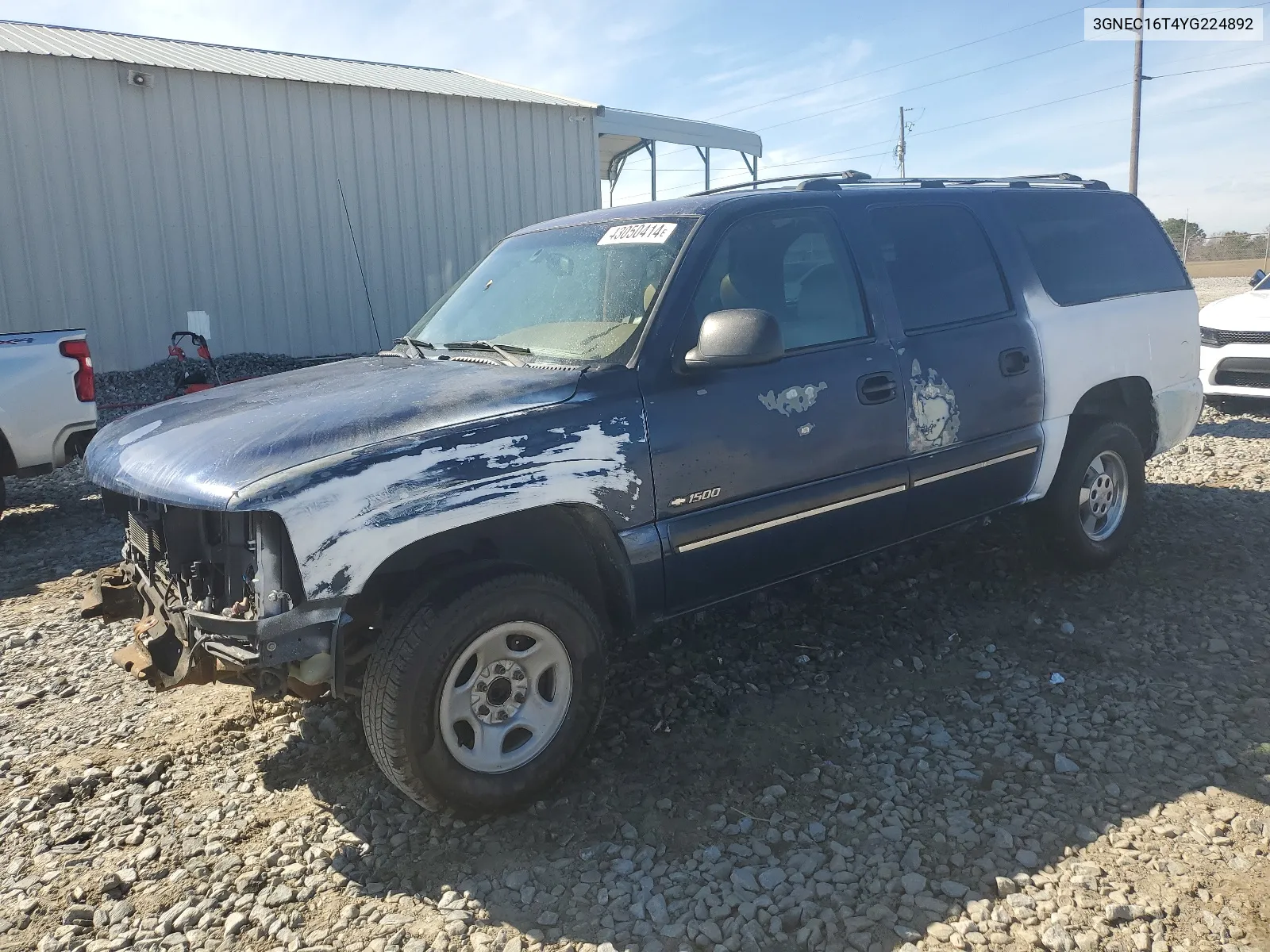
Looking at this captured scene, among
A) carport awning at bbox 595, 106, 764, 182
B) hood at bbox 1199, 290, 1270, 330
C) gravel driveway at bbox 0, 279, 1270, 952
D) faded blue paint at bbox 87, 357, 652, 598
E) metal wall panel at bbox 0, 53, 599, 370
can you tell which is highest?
carport awning at bbox 595, 106, 764, 182

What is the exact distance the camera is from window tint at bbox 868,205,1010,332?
3.98 metres

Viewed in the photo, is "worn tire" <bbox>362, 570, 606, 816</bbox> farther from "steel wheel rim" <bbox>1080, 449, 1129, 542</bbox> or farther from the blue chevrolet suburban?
"steel wheel rim" <bbox>1080, 449, 1129, 542</bbox>

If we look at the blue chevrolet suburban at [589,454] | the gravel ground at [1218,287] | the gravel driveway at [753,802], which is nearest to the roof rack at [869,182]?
the blue chevrolet suburban at [589,454]

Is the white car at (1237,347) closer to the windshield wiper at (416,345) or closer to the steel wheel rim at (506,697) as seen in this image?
the windshield wiper at (416,345)

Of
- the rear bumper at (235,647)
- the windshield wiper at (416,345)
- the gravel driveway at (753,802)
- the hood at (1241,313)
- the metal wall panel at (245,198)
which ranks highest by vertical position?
the metal wall panel at (245,198)

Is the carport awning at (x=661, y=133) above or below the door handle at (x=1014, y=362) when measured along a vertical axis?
above

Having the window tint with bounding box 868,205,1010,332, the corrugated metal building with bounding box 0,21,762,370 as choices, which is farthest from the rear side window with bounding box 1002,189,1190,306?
the corrugated metal building with bounding box 0,21,762,370

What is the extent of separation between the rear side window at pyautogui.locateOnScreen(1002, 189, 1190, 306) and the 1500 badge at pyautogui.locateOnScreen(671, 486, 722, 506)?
Result: 230 centimetres

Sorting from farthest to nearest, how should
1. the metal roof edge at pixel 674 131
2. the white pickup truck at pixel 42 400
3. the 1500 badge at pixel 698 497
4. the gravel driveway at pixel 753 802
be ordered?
the metal roof edge at pixel 674 131 → the white pickup truck at pixel 42 400 → the 1500 badge at pixel 698 497 → the gravel driveway at pixel 753 802

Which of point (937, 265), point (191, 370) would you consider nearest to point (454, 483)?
point (937, 265)

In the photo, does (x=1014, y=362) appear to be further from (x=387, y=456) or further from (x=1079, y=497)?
(x=387, y=456)

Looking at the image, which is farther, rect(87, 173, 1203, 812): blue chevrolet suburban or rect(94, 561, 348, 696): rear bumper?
rect(87, 173, 1203, 812): blue chevrolet suburban

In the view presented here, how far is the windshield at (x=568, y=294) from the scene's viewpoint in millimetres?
3363

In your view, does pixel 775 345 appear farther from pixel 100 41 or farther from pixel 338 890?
pixel 100 41
